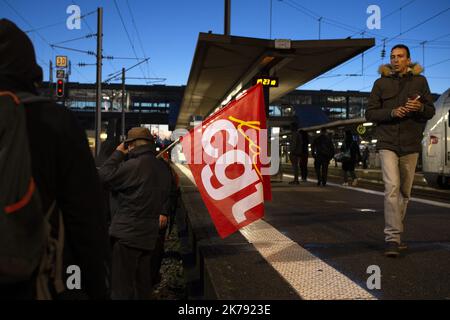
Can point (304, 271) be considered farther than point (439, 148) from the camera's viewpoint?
No

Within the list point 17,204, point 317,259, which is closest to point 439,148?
point 317,259

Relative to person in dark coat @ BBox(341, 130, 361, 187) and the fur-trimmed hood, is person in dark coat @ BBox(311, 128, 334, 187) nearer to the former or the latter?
person in dark coat @ BBox(341, 130, 361, 187)

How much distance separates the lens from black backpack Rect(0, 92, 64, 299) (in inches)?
48.4

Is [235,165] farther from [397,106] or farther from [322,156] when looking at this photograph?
[322,156]

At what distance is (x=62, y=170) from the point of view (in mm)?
1422

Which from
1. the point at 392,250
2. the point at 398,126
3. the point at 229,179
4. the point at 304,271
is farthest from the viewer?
the point at 398,126

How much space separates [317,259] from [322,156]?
10.3 metres

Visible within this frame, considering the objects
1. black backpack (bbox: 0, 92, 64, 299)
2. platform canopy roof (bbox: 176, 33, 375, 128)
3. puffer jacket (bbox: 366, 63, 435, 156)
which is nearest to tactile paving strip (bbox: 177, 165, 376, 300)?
puffer jacket (bbox: 366, 63, 435, 156)

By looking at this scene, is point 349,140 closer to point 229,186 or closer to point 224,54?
point 224,54

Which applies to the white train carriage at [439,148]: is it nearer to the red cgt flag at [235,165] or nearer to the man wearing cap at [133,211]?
the red cgt flag at [235,165]

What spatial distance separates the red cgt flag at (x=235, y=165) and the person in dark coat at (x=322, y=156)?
10.1 m

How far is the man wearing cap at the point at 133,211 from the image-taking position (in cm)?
399
